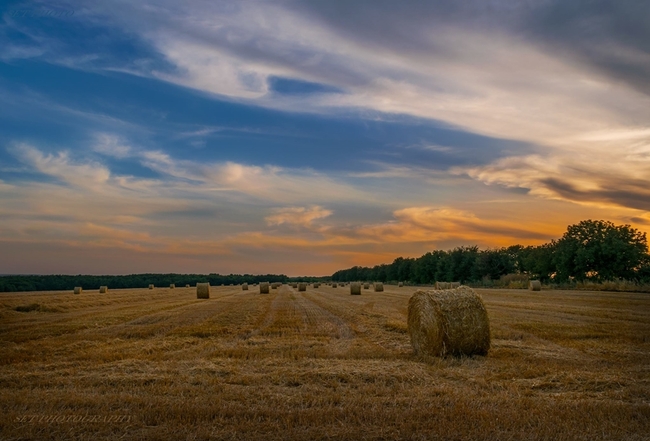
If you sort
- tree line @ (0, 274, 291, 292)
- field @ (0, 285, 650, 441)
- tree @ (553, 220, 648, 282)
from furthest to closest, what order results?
tree line @ (0, 274, 291, 292) < tree @ (553, 220, 648, 282) < field @ (0, 285, 650, 441)

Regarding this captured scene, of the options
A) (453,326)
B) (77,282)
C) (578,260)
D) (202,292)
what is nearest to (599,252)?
(578,260)

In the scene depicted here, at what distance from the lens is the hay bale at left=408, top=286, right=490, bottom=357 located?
1251 cm

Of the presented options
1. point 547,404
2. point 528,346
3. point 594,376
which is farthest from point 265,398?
point 528,346

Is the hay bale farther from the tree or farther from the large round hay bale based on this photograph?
the tree

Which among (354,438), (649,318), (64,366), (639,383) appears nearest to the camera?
(354,438)

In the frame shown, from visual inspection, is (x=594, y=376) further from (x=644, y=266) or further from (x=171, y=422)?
(x=644, y=266)

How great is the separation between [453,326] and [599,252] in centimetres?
6312

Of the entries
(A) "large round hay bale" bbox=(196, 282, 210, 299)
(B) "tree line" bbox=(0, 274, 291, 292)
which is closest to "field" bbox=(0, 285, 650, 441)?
(A) "large round hay bale" bbox=(196, 282, 210, 299)

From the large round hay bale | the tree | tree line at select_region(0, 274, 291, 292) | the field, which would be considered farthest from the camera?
tree line at select_region(0, 274, 291, 292)

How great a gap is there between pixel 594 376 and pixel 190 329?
12.2 metres

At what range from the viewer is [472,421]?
6.88 meters

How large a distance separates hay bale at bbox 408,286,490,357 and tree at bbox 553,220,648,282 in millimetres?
58242

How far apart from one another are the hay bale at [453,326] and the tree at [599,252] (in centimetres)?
5824

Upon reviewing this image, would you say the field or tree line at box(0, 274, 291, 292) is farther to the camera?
tree line at box(0, 274, 291, 292)
